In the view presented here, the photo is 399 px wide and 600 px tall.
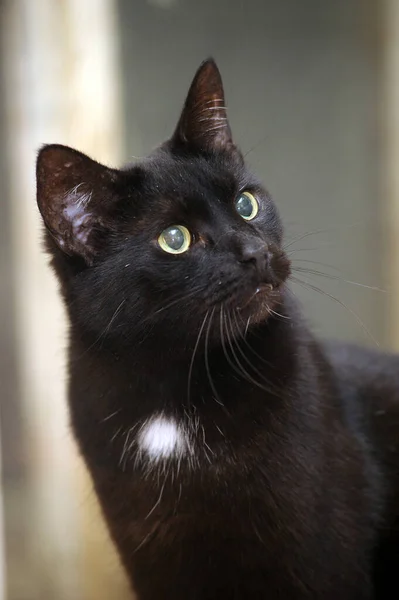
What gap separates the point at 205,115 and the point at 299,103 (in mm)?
327

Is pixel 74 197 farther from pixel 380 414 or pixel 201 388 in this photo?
pixel 380 414

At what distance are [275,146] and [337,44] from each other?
0.23m

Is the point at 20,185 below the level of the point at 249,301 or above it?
above

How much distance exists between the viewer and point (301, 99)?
1.28 metres

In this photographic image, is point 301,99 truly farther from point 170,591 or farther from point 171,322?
point 170,591

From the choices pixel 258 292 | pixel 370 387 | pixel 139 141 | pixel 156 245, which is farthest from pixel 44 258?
pixel 370 387

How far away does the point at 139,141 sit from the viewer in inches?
49.7

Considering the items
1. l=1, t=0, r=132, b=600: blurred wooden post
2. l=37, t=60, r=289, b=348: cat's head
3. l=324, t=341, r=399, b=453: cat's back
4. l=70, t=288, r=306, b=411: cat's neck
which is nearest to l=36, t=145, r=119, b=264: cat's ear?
l=37, t=60, r=289, b=348: cat's head

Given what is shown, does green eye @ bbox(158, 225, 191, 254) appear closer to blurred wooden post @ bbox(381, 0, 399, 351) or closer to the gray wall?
the gray wall

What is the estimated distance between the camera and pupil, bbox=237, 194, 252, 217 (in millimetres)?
983

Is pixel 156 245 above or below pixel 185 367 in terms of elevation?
above

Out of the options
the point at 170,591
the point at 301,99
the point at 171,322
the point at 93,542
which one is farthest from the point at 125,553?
the point at 301,99

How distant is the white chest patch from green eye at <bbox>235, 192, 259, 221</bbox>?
311 millimetres

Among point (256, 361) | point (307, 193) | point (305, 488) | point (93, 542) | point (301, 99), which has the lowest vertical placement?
point (93, 542)
